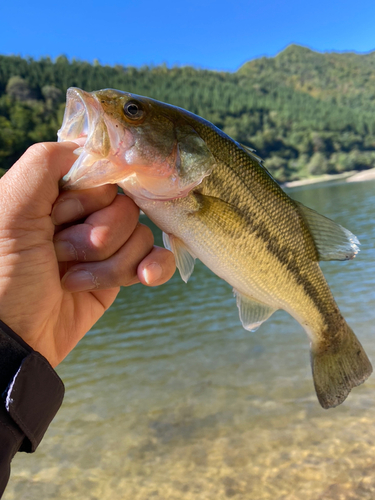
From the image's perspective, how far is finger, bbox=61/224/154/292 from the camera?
2.16m

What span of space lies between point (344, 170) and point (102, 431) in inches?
5162

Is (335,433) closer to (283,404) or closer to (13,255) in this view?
(283,404)

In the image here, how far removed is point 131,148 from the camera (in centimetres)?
206

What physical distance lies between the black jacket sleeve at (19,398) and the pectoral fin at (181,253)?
3.34ft

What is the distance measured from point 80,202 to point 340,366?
7.88 feet

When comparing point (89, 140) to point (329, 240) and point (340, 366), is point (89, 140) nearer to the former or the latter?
point (329, 240)

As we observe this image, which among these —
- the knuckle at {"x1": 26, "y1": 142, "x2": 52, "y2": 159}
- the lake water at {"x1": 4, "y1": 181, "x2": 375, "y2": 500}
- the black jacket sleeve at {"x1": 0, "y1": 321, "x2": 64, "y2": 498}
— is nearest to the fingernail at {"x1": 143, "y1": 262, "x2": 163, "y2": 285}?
the black jacket sleeve at {"x1": 0, "y1": 321, "x2": 64, "y2": 498}

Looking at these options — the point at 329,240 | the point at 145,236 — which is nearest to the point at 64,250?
the point at 145,236

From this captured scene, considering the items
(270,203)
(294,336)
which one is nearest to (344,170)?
(294,336)

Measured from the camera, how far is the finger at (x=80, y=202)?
206 centimetres

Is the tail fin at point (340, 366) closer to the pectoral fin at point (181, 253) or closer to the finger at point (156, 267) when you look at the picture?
the pectoral fin at point (181, 253)

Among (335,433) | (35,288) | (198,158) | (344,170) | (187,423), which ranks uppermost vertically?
(198,158)

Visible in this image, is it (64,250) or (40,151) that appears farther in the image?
(64,250)

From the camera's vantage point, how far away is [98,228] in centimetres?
213
